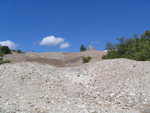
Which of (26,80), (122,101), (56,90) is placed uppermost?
(26,80)

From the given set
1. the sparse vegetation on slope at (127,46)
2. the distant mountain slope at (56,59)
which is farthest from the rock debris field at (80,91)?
the distant mountain slope at (56,59)

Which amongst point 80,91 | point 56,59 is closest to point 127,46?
point 56,59

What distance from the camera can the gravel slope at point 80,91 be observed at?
5.43 m

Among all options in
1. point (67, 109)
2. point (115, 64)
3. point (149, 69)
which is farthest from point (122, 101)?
point (115, 64)

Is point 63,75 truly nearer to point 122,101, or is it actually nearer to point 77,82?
point 77,82

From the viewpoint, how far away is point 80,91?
7562mm

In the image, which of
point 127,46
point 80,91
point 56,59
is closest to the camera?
point 80,91

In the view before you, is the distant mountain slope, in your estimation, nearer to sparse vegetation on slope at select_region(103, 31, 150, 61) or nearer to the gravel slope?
sparse vegetation on slope at select_region(103, 31, 150, 61)

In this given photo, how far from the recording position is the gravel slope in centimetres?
543

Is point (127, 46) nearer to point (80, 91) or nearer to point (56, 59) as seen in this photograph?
point (56, 59)

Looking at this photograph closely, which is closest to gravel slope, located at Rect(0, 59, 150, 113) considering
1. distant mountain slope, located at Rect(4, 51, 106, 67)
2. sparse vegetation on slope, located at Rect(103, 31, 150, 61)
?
sparse vegetation on slope, located at Rect(103, 31, 150, 61)

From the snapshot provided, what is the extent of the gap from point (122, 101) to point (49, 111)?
3.09 meters

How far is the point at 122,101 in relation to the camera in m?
6.58

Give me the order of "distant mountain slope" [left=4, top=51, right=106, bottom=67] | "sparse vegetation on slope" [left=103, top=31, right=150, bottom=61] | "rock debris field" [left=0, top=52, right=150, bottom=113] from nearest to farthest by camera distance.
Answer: "rock debris field" [left=0, top=52, right=150, bottom=113]
"sparse vegetation on slope" [left=103, top=31, right=150, bottom=61]
"distant mountain slope" [left=4, top=51, right=106, bottom=67]
